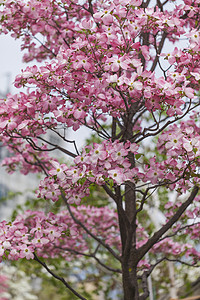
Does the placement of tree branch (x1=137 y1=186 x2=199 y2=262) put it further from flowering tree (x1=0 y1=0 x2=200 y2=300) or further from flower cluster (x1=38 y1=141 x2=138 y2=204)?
flower cluster (x1=38 y1=141 x2=138 y2=204)

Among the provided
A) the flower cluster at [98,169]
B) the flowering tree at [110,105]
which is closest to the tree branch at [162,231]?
the flowering tree at [110,105]

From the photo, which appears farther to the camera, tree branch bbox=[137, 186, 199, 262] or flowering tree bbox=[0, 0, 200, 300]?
tree branch bbox=[137, 186, 199, 262]

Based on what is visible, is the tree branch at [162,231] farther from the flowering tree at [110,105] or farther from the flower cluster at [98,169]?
the flower cluster at [98,169]

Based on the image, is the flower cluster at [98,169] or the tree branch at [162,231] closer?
the flower cluster at [98,169]

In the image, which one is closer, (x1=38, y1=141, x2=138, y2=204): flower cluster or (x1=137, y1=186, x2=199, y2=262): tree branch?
(x1=38, y1=141, x2=138, y2=204): flower cluster

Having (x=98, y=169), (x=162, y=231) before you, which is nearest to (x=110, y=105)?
(x=98, y=169)

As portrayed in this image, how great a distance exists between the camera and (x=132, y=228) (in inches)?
108

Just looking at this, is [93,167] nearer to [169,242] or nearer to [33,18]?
[33,18]

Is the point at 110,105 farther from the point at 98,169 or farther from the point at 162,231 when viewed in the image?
the point at 162,231

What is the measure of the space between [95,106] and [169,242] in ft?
7.82

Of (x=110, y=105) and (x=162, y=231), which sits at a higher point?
(x=110, y=105)

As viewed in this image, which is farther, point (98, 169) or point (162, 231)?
point (162, 231)

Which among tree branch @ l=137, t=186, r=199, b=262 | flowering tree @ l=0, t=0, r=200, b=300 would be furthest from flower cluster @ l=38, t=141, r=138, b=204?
tree branch @ l=137, t=186, r=199, b=262

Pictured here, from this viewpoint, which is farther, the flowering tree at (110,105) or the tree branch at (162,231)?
the tree branch at (162,231)
